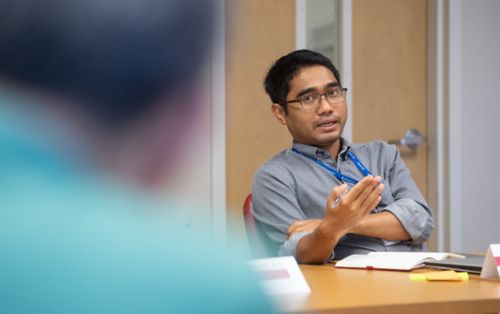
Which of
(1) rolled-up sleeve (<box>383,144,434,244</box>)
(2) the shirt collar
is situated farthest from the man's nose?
(1) rolled-up sleeve (<box>383,144,434,244</box>)

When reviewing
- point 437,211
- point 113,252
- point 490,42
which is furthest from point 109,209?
point 490,42

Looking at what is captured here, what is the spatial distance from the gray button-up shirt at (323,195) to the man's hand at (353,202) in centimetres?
17

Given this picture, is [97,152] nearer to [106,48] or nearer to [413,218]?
[106,48]

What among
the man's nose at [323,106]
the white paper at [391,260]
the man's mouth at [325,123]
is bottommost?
the white paper at [391,260]

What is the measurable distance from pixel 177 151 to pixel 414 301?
89cm

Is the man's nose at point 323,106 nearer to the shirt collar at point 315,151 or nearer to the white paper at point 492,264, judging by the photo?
the shirt collar at point 315,151

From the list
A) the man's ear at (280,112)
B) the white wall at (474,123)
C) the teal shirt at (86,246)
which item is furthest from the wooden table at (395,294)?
the white wall at (474,123)

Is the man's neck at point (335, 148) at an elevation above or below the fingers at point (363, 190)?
above

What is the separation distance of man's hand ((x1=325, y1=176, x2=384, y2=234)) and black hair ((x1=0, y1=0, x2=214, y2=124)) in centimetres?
132

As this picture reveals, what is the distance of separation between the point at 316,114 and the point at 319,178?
20cm

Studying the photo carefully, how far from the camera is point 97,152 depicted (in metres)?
0.28

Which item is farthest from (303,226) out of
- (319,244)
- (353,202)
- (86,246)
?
(86,246)

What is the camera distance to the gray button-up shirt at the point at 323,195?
6.50 feet

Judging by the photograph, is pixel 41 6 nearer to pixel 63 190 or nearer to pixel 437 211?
pixel 63 190
